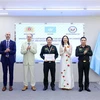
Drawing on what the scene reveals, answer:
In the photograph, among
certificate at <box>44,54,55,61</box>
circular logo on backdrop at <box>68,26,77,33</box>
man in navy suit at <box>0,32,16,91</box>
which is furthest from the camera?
circular logo on backdrop at <box>68,26,77,33</box>

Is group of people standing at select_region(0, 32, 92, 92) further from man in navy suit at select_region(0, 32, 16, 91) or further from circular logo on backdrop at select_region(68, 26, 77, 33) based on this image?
circular logo on backdrop at select_region(68, 26, 77, 33)

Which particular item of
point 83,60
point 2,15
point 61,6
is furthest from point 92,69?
point 2,15

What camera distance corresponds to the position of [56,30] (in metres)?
6.62

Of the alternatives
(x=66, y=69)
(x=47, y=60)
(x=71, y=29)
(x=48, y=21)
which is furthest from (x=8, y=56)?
(x=71, y=29)

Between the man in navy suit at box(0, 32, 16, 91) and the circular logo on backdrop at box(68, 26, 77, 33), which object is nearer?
the man in navy suit at box(0, 32, 16, 91)

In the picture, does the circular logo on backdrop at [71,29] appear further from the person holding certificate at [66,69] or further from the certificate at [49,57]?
the certificate at [49,57]

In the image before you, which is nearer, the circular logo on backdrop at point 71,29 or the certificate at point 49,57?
the certificate at point 49,57

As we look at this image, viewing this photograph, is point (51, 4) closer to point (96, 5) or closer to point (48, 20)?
point (96, 5)

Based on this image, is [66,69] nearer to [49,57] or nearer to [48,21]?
[49,57]

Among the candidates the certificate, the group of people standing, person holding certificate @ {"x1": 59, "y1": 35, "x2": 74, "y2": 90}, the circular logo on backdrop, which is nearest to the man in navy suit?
the group of people standing

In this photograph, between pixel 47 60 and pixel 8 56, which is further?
pixel 47 60

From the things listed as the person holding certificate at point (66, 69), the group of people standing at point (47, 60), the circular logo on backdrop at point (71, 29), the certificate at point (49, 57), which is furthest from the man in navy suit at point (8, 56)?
the circular logo on backdrop at point (71, 29)

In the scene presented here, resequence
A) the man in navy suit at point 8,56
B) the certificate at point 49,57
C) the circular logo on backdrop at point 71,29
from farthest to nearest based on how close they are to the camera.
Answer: the circular logo on backdrop at point 71,29
the certificate at point 49,57
the man in navy suit at point 8,56

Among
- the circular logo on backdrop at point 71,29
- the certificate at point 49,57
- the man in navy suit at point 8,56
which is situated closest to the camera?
the man in navy suit at point 8,56
